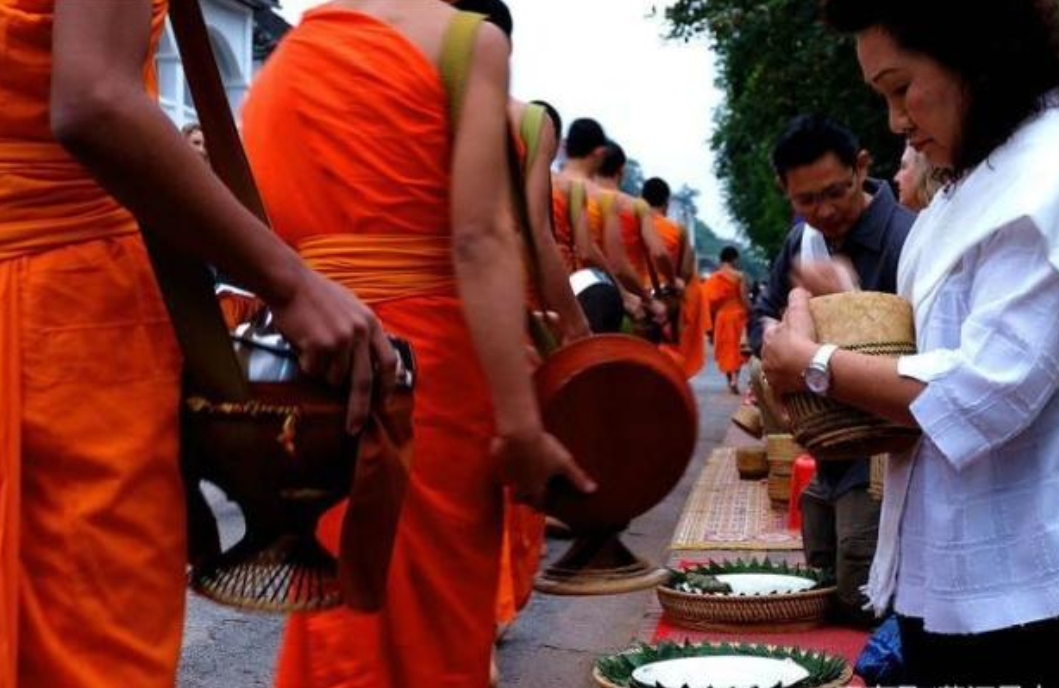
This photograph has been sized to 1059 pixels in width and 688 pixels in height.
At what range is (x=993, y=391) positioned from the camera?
88.2 inches

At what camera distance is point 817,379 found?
242 cm

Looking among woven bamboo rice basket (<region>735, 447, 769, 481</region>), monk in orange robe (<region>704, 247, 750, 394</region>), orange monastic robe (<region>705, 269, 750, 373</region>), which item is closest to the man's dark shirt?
woven bamboo rice basket (<region>735, 447, 769, 481</region>)

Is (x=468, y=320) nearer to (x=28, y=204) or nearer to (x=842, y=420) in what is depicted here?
(x=842, y=420)

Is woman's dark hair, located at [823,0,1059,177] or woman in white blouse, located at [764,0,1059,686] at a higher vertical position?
woman's dark hair, located at [823,0,1059,177]

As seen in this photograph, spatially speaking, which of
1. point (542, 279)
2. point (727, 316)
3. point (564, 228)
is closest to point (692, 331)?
point (564, 228)

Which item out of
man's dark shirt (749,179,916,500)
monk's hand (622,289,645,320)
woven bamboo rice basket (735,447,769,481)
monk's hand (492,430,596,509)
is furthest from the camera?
woven bamboo rice basket (735,447,769,481)

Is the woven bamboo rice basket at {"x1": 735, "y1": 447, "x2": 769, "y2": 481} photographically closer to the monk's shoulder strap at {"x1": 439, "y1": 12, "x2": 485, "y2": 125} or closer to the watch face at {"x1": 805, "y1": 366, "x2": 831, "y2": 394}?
the monk's shoulder strap at {"x1": 439, "y1": 12, "x2": 485, "y2": 125}

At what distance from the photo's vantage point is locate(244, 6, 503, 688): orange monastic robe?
288 centimetres

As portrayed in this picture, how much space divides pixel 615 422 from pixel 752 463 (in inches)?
265

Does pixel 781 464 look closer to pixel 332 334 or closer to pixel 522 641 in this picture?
pixel 522 641

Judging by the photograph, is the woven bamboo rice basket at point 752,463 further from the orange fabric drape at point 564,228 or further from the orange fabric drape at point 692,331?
the orange fabric drape at point 564,228

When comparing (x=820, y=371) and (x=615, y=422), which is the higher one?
(x=820, y=371)

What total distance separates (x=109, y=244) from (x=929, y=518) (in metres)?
1.18

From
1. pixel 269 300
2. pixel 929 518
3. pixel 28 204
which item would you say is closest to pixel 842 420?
pixel 929 518
